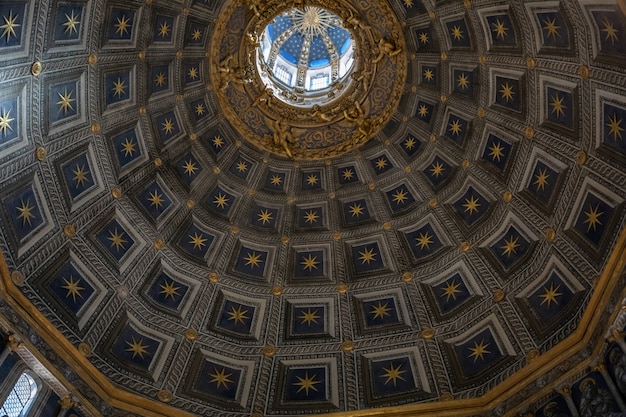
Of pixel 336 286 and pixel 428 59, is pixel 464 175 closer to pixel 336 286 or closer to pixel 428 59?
pixel 428 59

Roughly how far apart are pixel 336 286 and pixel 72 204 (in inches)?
389

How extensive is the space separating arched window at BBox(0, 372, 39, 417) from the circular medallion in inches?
484

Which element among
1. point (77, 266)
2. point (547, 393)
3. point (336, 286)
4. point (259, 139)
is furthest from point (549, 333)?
point (77, 266)

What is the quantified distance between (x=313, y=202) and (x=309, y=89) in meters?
5.81

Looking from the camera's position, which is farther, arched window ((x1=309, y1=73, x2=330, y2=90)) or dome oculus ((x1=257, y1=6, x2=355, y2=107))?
arched window ((x1=309, y1=73, x2=330, y2=90))

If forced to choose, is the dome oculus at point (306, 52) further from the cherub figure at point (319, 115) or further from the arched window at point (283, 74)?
the cherub figure at point (319, 115)

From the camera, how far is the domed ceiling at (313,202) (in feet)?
62.7

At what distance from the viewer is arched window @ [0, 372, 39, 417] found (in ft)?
54.0

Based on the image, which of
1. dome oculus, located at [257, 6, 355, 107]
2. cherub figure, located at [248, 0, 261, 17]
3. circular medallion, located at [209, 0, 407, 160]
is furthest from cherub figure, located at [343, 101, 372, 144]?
cherub figure, located at [248, 0, 261, 17]

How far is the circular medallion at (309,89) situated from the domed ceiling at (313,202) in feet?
0.29

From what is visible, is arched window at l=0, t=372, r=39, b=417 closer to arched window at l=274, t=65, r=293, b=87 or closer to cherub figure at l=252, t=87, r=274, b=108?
cherub figure at l=252, t=87, r=274, b=108

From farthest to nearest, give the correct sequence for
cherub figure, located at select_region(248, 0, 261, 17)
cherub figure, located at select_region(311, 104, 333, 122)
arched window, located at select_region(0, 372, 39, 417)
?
cherub figure, located at select_region(311, 104, 333, 122)
cherub figure, located at select_region(248, 0, 261, 17)
arched window, located at select_region(0, 372, 39, 417)

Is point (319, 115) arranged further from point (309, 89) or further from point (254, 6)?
point (254, 6)

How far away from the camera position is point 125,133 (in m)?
22.6
